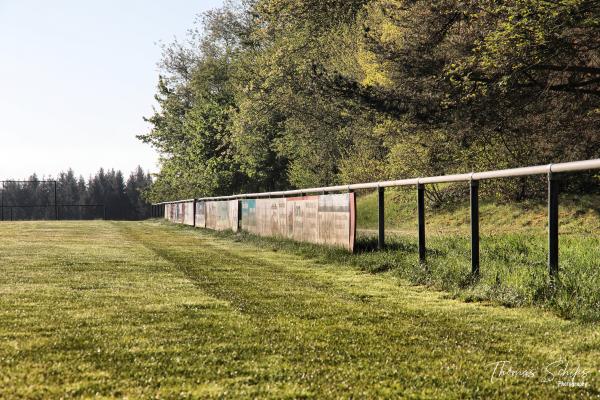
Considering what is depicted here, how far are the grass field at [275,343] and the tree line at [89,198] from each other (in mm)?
141763

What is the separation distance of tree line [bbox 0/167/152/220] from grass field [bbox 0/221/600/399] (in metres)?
142

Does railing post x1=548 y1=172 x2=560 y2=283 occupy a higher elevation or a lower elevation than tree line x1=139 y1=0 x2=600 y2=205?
lower

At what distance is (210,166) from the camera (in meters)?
51.1

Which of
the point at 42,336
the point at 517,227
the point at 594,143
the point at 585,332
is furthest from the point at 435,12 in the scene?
the point at 42,336

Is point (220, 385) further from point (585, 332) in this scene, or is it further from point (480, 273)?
point (480, 273)

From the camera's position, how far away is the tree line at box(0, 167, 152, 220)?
152500 mm

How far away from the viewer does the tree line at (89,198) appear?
15250 centimetres
